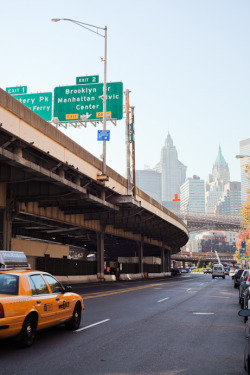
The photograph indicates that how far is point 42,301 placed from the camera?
9492mm

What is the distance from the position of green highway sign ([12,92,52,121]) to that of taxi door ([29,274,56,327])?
90.2 ft

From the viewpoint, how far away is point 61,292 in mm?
10828

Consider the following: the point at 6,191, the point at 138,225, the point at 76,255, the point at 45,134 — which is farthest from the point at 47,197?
the point at 76,255

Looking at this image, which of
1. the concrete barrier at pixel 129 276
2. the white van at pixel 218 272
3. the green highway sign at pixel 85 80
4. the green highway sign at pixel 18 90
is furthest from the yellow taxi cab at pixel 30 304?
the white van at pixel 218 272

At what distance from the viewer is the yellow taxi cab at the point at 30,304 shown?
835cm

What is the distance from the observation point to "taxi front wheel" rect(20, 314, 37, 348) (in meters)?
8.80

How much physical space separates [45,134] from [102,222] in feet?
89.6

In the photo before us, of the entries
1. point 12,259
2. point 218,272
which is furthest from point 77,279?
point 218,272

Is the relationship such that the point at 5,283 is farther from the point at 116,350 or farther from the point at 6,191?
the point at 6,191

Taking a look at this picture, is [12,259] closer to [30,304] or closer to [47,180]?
[30,304]

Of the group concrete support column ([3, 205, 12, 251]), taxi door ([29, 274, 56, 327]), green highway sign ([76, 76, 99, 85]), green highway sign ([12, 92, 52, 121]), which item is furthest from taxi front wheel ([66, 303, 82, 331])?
green highway sign ([76, 76, 99, 85])

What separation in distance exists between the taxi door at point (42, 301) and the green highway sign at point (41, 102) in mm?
27486

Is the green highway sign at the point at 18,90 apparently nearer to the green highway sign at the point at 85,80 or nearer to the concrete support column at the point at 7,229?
the green highway sign at the point at 85,80

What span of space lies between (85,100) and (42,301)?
28.0 meters
